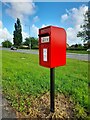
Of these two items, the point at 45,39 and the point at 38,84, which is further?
the point at 38,84

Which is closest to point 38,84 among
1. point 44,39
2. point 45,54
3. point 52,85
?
point 52,85

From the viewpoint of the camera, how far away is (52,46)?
2.48 metres

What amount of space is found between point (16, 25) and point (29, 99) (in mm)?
1714

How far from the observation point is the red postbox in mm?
2468

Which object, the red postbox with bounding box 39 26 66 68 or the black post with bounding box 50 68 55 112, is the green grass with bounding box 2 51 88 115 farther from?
the red postbox with bounding box 39 26 66 68

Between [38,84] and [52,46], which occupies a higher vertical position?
[52,46]

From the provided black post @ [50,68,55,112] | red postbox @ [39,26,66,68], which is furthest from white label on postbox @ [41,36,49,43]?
black post @ [50,68,55,112]

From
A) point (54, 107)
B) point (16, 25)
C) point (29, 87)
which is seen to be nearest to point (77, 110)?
point (54, 107)

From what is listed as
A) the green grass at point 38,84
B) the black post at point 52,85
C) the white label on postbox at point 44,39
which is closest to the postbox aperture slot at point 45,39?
the white label on postbox at point 44,39

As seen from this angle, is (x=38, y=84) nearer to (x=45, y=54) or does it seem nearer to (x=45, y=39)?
(x=45, y=54)

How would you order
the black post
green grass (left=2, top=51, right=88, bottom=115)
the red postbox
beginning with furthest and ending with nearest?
green grass (left=2, top=51, right=88, bottom=115) → the black post → the red postbox

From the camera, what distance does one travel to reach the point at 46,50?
255 centimetres

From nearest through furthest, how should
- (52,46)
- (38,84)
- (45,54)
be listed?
(52,46) < (45,54) < (38,84)

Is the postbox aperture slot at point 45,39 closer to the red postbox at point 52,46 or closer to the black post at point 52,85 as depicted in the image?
the red postbox at point 52,46
